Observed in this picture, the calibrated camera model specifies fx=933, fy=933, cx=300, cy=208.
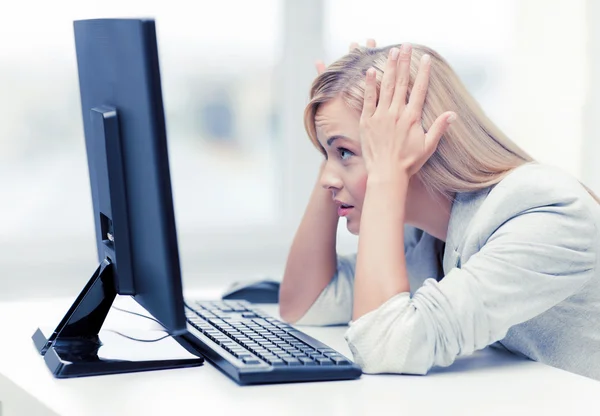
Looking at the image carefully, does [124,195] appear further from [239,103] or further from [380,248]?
[239,103]

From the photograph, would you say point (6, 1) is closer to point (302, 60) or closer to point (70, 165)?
point (70, 165)

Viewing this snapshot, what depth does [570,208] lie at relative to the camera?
4.04 feet

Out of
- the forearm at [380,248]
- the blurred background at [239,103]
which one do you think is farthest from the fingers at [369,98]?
the blurred background at [239,103]

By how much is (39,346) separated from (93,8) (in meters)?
1.24

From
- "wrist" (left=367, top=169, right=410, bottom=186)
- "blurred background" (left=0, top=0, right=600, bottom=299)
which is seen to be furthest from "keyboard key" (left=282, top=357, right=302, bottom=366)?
"blurred background" (left=0, top=0, right=600, bottom=299)

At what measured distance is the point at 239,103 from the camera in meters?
2.58

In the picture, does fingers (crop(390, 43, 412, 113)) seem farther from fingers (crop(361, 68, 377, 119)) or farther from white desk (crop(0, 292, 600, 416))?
white desk (crop(0, 292, 600, 416))

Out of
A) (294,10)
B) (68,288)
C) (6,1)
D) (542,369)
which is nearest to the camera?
(542,369)

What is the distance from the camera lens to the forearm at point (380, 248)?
1229 mm

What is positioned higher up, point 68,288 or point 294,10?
point 294,10

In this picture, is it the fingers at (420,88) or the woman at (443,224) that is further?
the fingers at (420,88)

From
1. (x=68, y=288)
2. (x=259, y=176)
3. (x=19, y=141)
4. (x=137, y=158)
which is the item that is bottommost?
(x=68, y=288)

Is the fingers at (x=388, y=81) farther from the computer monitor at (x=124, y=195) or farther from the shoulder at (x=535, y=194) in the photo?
the computer monitor at (x=124, y=195)

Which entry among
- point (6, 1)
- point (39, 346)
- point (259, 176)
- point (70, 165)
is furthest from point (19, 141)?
point (39, 346)
